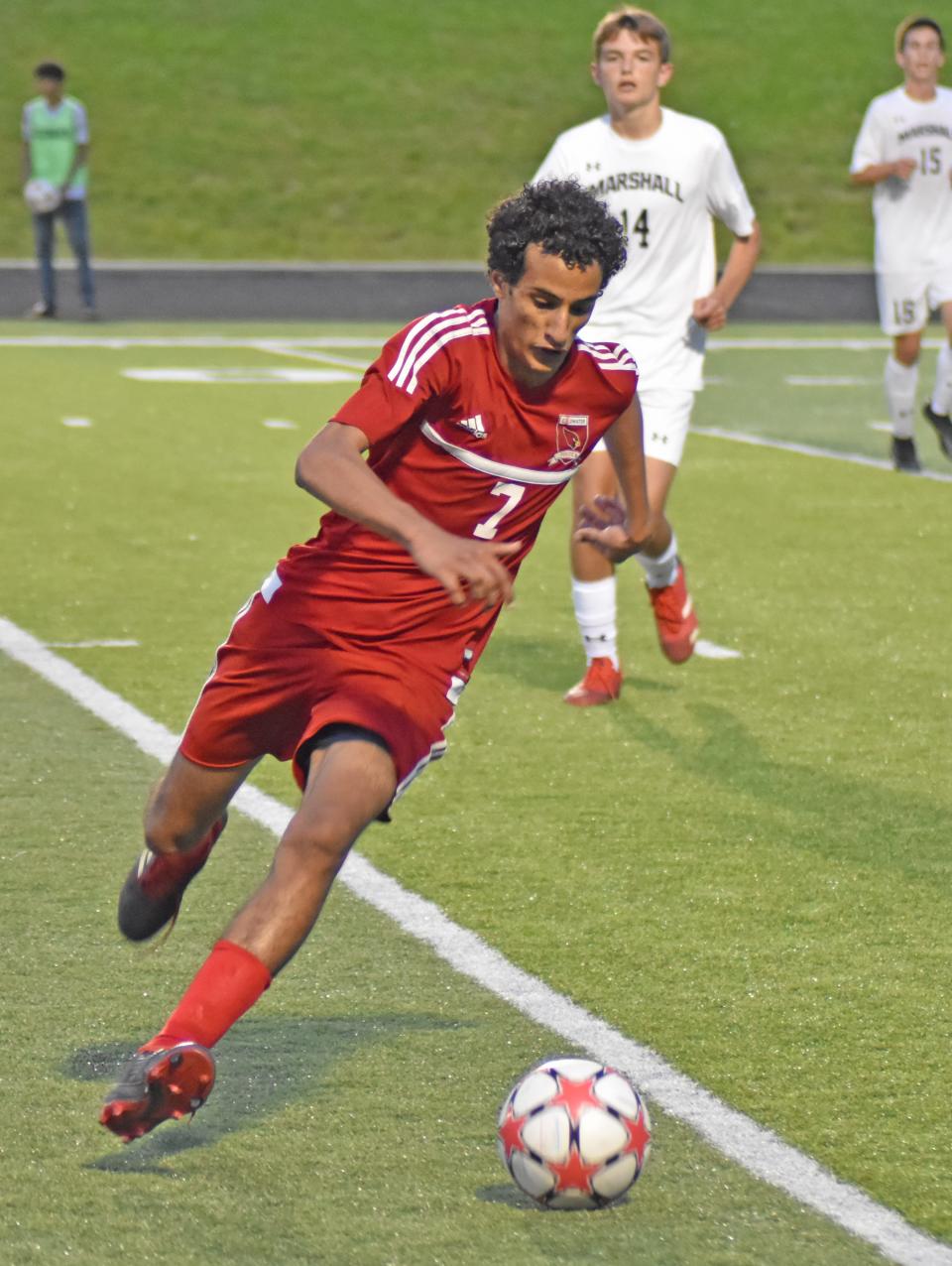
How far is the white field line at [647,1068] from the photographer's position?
360cm

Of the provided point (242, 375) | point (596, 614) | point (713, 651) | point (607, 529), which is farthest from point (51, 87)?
point (607, 529)

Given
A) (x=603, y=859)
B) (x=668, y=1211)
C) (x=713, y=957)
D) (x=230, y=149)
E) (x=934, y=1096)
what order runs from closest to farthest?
(x=668, y=1211), (x=934, y=1096), (x=713, y=957), (x=603, y=859), (x=230, y=149)

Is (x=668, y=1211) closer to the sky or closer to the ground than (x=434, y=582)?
closer to the ground

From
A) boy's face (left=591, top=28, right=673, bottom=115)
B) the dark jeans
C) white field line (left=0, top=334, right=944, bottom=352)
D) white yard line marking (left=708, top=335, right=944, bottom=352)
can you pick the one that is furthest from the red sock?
the dark jeans

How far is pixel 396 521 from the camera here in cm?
382

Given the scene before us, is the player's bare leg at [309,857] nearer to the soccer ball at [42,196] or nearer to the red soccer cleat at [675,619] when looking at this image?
the red soccer cleat at [675,619]

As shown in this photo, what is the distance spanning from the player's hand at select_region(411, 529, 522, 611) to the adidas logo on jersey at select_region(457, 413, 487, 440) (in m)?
0.51

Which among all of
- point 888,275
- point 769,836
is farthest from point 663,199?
point 888,275

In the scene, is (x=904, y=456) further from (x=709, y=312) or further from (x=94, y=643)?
(x=94, y=643)

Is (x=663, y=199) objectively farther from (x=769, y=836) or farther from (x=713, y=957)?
(x=713, y=957)

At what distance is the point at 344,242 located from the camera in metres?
37.0

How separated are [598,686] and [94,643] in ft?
6.62

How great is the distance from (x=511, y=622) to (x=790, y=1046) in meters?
5.05

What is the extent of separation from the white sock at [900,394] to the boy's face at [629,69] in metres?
6.20
